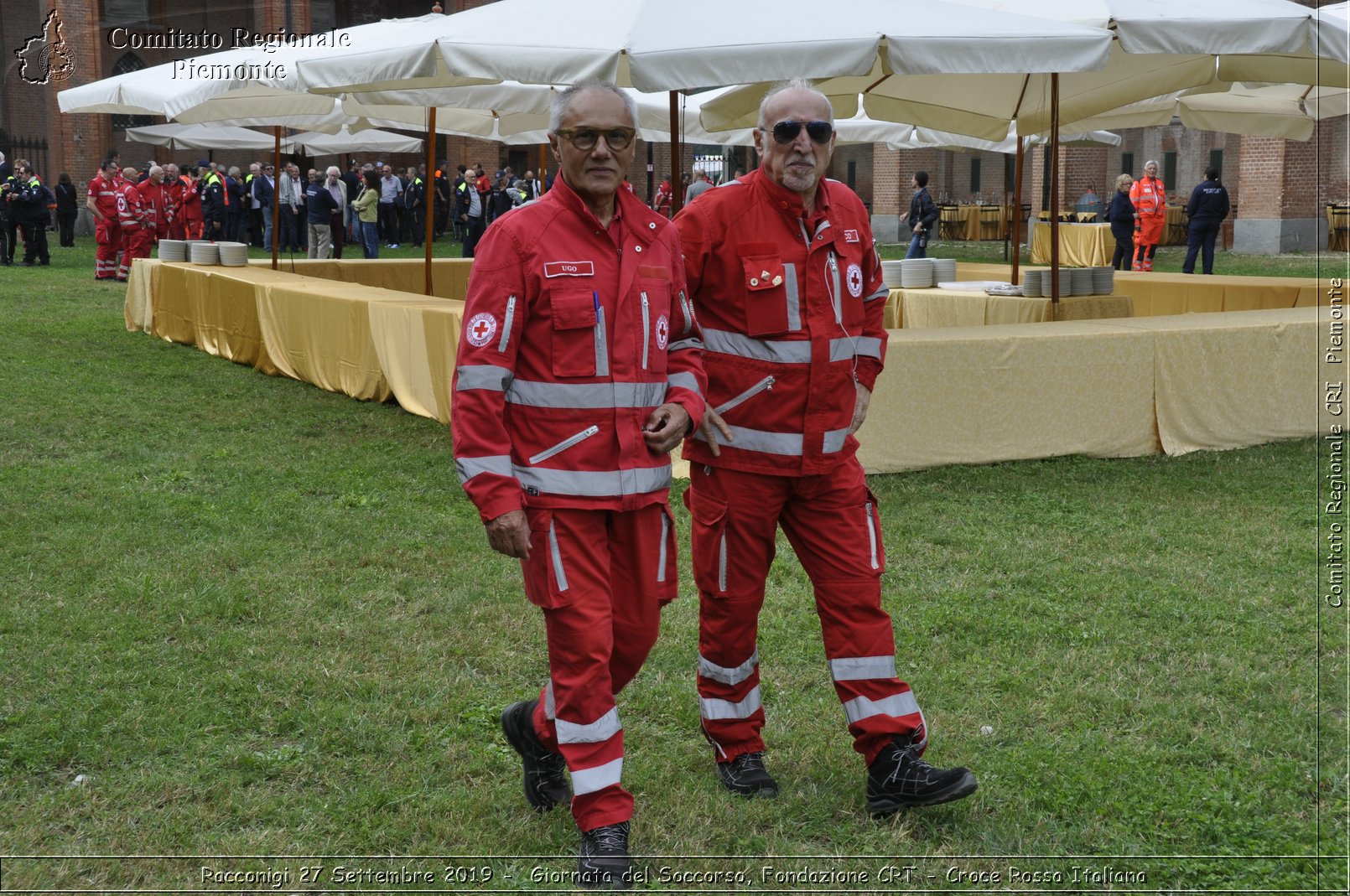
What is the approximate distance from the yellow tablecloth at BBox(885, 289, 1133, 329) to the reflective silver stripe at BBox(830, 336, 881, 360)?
550 centimetres

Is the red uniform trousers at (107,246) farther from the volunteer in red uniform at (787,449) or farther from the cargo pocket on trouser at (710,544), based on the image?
the cargo pocket on trouser at (710,544)

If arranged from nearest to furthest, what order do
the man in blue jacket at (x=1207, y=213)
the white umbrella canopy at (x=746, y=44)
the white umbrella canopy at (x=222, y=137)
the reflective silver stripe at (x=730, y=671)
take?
1. the reflective silver stripe at (x=730, y=671)
2. the white umbrella canopy at (x=746, y=44)
3. the man in blue jacket at (x=1207, y=213)
4. the white umbrella canopy at (x=222, y=137)

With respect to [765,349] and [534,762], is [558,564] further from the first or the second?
[765,349]

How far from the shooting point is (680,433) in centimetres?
337

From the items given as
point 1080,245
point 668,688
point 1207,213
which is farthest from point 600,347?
point 1080,245

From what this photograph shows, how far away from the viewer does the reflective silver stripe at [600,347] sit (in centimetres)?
327

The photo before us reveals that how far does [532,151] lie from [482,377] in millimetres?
42093

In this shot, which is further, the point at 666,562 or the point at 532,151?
the point at 532,151

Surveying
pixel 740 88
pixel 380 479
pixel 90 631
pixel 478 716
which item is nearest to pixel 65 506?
pixel 380 479

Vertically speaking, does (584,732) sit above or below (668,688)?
above

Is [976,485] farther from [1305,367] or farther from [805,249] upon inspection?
[805,249]

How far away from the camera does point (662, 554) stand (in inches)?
134

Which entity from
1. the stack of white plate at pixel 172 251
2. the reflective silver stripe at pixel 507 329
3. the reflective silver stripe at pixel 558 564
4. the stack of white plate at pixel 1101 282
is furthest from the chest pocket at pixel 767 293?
the stack of white plate at pixel 172 251

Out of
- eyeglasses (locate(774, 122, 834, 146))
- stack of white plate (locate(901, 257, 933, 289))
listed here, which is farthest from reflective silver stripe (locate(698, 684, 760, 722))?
stack of white plate (locate(901, 257, 933, 289))
